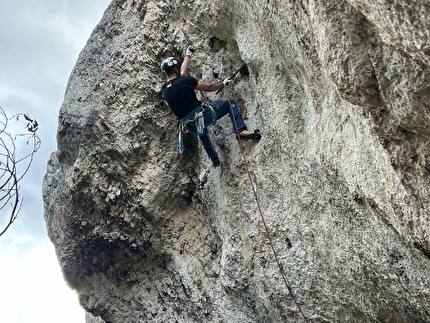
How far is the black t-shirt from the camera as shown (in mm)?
7507

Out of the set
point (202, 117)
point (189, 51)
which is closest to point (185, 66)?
point (189, 51)

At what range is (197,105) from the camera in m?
7.65

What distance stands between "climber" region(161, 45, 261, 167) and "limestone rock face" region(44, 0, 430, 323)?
285 millimetres

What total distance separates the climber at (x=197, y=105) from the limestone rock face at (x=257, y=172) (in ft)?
0.94

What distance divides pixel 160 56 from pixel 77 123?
88.4 inches

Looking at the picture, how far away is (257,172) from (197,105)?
1.46 meters

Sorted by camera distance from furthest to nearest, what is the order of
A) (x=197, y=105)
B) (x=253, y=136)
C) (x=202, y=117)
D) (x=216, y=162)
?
1. (x=216, y=162)
2. (x=197, y=105)
3. (x=202, y=117)
4. (x=253, y=136)

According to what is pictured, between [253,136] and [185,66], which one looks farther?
[185,66]

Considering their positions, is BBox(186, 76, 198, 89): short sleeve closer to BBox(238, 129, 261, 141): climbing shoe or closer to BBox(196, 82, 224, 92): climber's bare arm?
BBox(196, 82, 224, 92): climber's bare arm

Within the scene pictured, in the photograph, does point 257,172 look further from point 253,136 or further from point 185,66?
point 185,66

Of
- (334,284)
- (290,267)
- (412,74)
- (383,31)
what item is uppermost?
(383,31)

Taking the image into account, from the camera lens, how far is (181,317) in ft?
29.5

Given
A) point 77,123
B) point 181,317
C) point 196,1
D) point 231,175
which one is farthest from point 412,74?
point 77,123

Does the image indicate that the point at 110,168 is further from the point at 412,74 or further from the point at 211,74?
the point at 412,74
